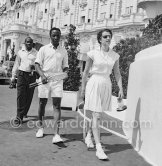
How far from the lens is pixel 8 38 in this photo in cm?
5166

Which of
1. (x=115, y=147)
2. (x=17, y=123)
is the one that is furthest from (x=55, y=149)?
(x=17, y=123)

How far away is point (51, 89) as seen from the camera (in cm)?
501

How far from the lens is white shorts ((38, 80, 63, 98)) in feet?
16.3

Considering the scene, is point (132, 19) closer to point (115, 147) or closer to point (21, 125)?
point (21, 125)

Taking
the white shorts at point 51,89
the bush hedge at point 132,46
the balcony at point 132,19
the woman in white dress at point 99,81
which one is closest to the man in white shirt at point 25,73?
the white shorts at point 51,89

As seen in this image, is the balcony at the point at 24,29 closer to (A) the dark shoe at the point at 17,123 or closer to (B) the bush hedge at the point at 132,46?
(B) the bush hedge at the point at 132,46

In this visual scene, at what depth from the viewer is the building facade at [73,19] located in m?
34.4

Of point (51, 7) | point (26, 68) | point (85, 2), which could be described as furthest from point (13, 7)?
point (26, 68)

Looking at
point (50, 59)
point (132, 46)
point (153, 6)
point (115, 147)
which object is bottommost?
point (115, 147)

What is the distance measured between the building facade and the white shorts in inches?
960

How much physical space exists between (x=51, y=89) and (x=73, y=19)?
4370 cm

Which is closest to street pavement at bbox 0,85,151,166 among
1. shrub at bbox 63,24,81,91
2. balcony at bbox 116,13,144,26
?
shrub at bbox 63,24,81,91

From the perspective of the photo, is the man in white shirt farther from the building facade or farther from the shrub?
the building facade

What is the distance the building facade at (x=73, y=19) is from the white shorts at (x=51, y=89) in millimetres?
24387
